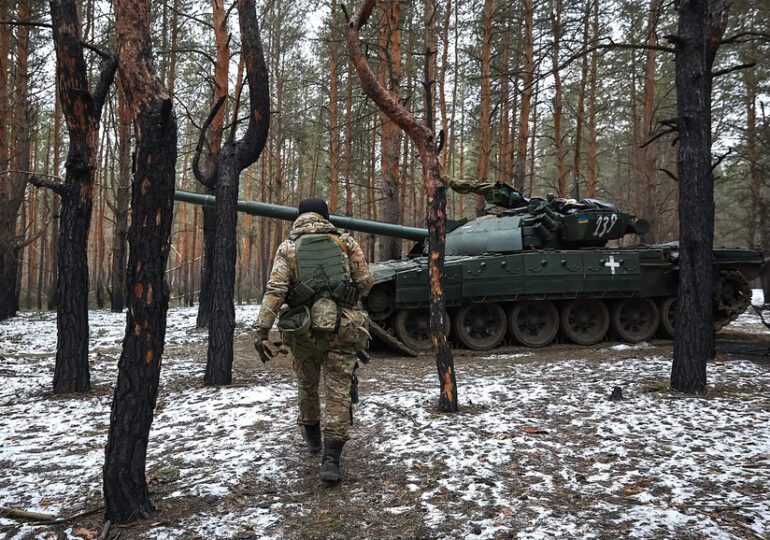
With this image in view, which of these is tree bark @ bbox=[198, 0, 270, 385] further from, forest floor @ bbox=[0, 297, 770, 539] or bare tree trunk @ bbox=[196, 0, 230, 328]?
bare tree trunk @ bbox=[196, 0, 230, 328]

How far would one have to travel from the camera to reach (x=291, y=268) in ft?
11.3

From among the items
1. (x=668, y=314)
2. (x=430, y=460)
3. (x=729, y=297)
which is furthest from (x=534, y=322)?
(x=430, y=460)

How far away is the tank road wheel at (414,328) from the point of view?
28.0 feet

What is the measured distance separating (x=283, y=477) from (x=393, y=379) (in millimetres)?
3230

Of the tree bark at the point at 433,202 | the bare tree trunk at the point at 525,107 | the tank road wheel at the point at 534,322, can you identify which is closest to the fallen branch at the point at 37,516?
the tree bark at the point at 433,202

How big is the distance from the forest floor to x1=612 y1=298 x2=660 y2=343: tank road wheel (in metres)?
2.99

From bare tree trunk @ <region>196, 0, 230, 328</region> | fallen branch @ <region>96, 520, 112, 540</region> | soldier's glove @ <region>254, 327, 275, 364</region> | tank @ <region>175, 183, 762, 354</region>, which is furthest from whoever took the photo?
bare tree trunk @ <region>196, 0, 230, 328</region>

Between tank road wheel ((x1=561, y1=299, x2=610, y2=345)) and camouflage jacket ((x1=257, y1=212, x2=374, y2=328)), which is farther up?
camouflage jacket ((x1=257, y1=212, x2=374, y2=328))

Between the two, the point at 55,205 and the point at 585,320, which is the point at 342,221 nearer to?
the point at 585,320

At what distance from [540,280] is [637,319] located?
2.38 meters

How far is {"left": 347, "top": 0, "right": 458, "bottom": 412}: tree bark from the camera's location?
15.3 feet

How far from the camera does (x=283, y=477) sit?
3322 mm

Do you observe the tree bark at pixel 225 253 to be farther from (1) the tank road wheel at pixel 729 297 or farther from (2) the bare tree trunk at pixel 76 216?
(1) the tank road wheel at pixel 729 297

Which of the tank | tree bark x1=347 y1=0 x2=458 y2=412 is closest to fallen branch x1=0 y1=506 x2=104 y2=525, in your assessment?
tree bark x1=347 y1=0 x2=458 y2=412
